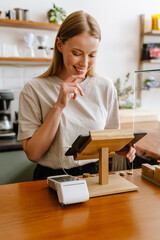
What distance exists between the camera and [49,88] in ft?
4.62

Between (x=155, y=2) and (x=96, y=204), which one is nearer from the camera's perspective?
(x=96, y=204)

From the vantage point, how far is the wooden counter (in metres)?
0.78

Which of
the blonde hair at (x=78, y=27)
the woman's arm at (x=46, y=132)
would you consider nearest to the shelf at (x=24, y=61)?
the blonde hair at (x=78, y=27)

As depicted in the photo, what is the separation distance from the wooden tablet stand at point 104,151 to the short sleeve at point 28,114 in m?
0.33

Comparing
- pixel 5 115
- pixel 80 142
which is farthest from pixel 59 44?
pixel 5 115

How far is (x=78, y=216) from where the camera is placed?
0.88 meters

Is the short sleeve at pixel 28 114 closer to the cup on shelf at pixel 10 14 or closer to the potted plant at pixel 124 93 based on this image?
the cup on shelf at pixel 10 14

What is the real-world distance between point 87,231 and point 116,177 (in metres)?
0.42

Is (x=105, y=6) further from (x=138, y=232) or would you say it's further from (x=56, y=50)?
(x=138, y=232)

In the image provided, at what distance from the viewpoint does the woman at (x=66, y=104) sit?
4.00 feet

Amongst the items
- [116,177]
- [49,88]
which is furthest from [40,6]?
[116,177]

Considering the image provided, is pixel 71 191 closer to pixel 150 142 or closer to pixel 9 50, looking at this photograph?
pixel 150 142

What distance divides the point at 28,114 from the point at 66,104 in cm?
22

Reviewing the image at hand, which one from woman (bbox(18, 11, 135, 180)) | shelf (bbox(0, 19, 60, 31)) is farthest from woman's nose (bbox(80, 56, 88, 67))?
shelf (bbox(0, 19, 60, 31))
